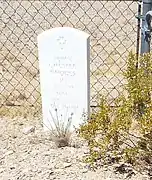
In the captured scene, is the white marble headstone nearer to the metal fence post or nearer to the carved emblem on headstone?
the carved emblem on headstone

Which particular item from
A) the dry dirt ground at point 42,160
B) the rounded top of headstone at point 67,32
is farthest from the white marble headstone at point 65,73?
the dry dirt ground at point 42,160

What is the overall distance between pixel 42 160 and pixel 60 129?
0.36 m

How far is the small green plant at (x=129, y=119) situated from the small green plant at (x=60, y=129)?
0.39 metres

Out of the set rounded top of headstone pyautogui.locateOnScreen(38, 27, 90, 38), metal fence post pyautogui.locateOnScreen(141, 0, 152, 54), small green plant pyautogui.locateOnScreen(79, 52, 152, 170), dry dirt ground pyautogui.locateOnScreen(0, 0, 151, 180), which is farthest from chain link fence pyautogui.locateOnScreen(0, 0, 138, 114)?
small green plant pyautogui.locateOnScreen(79, 52, 152, 170)

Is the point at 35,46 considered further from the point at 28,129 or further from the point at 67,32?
the point at 67,32

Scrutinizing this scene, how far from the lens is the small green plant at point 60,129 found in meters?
3.48

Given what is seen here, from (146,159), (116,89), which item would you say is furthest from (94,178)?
(116,89)

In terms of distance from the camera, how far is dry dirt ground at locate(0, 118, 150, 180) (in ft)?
10.3

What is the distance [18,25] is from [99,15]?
1.28 m

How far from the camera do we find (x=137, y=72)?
299 cm

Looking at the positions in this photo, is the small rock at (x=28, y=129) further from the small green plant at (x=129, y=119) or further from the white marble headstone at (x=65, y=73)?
the small green plant at (x=129, y=119)

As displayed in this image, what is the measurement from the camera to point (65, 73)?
139 inches

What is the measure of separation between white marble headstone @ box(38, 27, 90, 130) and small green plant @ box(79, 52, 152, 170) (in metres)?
0.43

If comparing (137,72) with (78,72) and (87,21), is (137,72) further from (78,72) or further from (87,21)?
(87,21)
